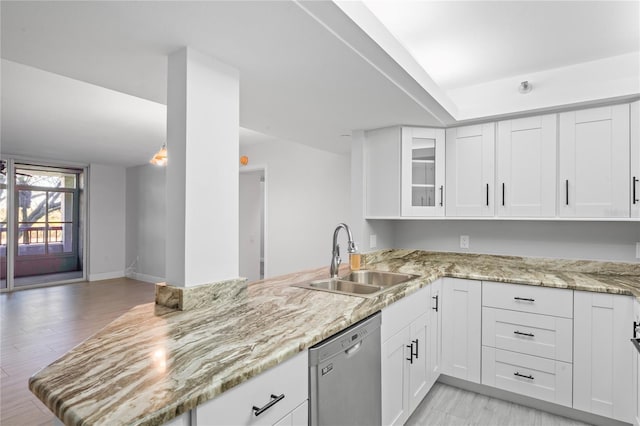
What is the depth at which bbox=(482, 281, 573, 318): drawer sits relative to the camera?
7.45 ft

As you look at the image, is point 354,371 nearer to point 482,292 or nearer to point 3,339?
point 482,292

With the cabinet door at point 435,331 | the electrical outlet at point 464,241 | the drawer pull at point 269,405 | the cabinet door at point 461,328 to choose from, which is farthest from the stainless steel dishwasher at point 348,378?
the electrical outlet at point 464,241

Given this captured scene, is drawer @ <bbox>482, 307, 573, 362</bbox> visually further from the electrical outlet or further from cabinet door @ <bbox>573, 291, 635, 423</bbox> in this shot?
the electrical outlet

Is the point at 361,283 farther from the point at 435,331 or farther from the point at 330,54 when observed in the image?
the point at 330,54

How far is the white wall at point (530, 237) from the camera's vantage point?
2.61 m

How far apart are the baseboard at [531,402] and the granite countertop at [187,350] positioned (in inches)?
32.5

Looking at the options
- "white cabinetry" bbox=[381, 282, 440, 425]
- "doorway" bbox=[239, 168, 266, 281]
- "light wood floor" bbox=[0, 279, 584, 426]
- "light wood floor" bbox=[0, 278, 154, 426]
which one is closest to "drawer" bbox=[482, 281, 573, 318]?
"white cabinetry" bbox=[381, 282, 440, 425]

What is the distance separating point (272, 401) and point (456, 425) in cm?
169

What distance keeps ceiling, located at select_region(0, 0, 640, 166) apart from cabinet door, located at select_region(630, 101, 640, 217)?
0.16 m

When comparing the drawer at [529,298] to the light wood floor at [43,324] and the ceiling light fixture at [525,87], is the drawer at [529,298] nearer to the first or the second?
the ceiling light fixture at [525,87]

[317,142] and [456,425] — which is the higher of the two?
[317,142]

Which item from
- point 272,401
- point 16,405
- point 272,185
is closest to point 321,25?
point 272,401

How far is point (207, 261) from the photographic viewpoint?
5.33ft

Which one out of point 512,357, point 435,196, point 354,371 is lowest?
point 512,357
